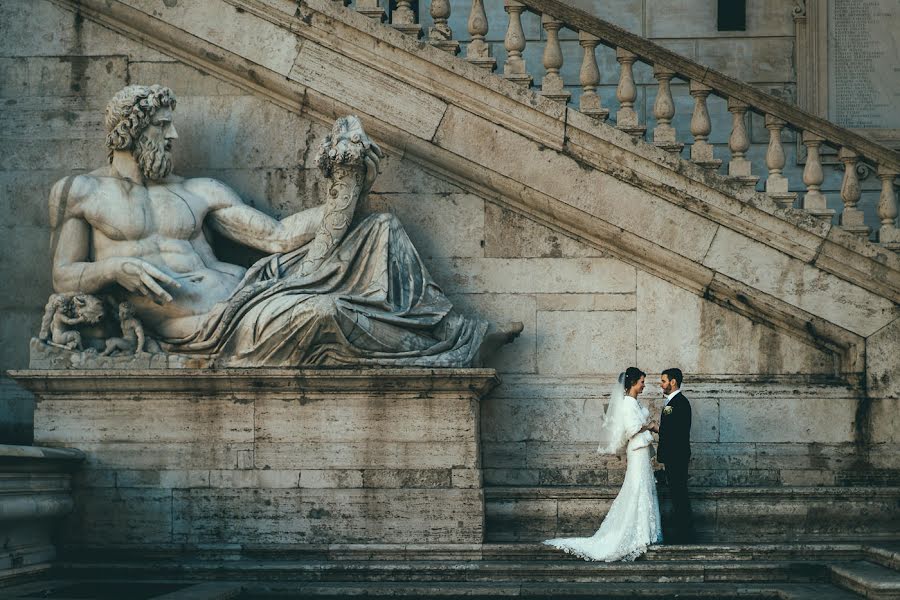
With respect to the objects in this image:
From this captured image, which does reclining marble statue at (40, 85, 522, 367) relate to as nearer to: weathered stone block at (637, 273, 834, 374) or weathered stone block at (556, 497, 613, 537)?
weathered stone block at (637, 273, 834, 374)

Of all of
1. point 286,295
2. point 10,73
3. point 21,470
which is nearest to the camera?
point 21,470

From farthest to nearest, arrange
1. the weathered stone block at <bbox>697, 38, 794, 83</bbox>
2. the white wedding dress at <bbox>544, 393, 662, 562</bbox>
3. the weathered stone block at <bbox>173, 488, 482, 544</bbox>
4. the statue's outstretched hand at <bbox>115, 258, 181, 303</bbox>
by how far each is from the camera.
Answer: the weathered stone block at <bbox>697, 38, 794, 83</bbox>
the statue's outstretched hand at <bbox>115, 258, 181, 303</bbox>
the weathered stone block at <bbox>173, 488, 482, 544</bbox>
the white wedding dress at <bbox>544, 393, 662, 562</bbox>

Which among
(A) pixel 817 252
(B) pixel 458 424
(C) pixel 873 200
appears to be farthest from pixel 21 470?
(C) pixel 873 200

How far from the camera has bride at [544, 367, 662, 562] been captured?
480 inches

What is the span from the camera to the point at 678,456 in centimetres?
1255

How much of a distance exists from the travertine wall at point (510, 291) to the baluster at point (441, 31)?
100 cm

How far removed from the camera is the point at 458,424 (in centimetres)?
1254

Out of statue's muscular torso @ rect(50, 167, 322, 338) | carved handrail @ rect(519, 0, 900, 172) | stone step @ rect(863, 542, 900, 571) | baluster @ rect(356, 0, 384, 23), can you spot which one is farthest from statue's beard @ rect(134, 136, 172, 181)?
stone step @ rect(863, 542, 900, 571)

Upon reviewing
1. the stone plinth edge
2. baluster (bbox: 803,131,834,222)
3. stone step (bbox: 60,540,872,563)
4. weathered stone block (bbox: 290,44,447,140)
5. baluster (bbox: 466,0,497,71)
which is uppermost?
baluster (bbox: 466,0,497,71)

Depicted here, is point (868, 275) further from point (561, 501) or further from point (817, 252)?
point (561, 501)

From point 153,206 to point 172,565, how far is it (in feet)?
9.44

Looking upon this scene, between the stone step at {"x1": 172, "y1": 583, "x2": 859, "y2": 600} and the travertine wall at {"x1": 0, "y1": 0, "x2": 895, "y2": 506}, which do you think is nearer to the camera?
the stone step at {"x1": 172, "y1": 583, "x2": 859, "y2": 600}

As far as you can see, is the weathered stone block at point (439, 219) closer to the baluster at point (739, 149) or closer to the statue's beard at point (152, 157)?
the statue's beard at point (152, 157)

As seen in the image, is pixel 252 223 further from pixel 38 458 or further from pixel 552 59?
pixel 552 59
